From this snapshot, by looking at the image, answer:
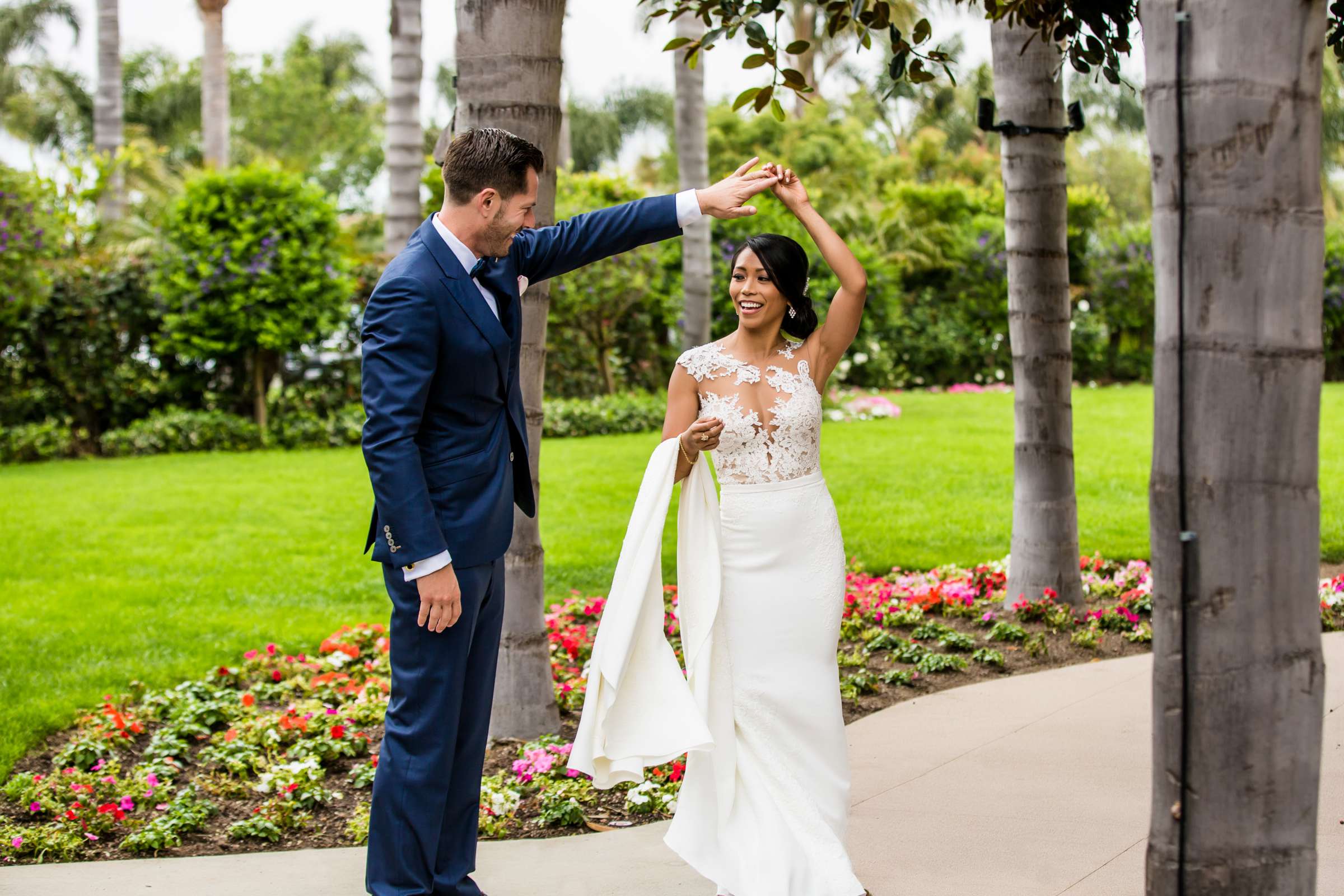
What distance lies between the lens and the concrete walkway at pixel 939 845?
355 centimetres

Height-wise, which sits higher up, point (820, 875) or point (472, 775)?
point (472, 775)

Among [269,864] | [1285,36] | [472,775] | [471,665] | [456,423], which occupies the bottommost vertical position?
[269,864]

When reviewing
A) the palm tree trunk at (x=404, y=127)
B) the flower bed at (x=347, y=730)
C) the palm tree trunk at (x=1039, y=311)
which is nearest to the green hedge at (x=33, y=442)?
the palm tree trunk at (x=404, y=127)

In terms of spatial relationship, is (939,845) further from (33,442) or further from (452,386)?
(33,442)

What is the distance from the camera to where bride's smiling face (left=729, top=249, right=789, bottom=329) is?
3.55 meters

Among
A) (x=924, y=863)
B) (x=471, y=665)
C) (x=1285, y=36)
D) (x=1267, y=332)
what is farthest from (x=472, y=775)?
(x=1285, y=36)

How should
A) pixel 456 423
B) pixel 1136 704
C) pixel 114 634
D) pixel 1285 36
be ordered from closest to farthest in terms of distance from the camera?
1. pixel 1285 36
2. pixel 456 423
3. pixel 1136 704
4. pixel 114 634

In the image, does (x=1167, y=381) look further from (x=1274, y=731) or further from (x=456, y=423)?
(x=456, y=423)

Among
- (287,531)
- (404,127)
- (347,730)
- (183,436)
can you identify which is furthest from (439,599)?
(183,436)

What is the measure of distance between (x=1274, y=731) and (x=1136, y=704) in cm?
295

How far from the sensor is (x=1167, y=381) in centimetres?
233

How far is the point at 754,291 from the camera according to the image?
11.7 ft

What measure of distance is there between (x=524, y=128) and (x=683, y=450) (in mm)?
1547

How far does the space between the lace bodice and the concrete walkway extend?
3.88 feet
